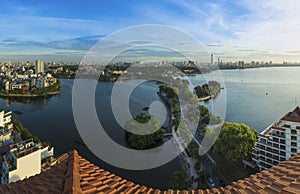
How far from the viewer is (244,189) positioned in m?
0.48

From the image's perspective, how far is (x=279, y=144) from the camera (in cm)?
318

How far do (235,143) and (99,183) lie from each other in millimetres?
3159

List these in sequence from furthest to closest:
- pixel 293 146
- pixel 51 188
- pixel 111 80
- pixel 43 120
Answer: pixel 111 80
pixel 43 120
pixel 293 146
pixel 51 188

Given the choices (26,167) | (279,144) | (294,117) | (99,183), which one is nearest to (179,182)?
(279,144)

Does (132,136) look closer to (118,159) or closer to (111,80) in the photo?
(118,159)

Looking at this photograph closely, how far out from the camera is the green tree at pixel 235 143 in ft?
10.6

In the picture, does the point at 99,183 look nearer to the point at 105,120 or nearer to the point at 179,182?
the point at 179,182

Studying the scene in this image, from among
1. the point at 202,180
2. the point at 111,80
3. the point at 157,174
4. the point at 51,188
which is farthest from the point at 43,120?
the point at 111,80

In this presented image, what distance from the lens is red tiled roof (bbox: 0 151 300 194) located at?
450 mm

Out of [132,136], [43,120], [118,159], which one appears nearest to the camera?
[118,159]

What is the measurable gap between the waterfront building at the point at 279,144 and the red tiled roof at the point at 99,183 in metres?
2.95

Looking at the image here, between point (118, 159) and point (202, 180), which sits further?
point (118, 159)

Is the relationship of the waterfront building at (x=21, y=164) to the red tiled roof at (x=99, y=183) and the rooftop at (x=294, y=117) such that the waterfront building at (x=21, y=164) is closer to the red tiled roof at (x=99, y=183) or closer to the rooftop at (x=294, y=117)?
the red tiled roof at (x=99, y=183)

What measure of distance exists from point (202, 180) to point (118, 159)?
1.58 meters
